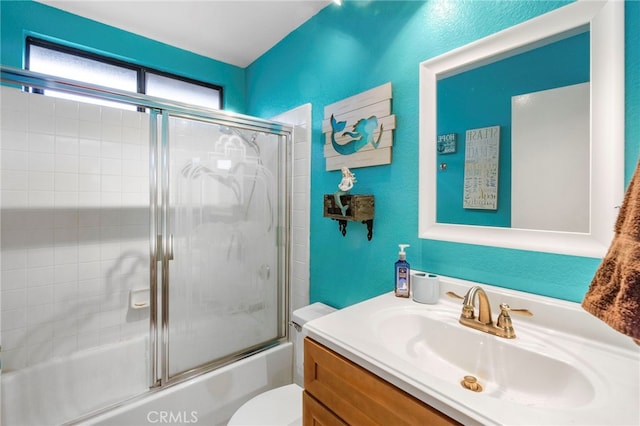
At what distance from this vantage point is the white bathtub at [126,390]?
1379mm

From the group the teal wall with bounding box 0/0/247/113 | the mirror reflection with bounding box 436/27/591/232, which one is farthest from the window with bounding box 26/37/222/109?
the mirror reflection with bounding box 436/27/591/232

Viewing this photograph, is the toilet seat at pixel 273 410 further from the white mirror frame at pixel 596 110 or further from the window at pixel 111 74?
the window at pixel 111 74

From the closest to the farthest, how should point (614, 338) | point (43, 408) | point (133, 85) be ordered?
point (614, 338)
point (43, 408)
point (133, 85)

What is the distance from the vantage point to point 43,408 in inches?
58.9

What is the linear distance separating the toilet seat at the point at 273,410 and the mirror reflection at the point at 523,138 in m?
1.06

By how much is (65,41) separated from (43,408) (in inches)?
83.7

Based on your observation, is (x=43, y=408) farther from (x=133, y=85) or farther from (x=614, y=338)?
(x=614, y=338)

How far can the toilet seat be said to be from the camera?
1.18 m

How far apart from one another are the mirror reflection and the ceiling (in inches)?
43.8

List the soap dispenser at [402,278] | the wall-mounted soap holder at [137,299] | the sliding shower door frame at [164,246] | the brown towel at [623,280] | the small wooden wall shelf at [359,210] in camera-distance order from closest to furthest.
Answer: the brown towel at [623,280] → the soap dispenser at [402,278] → the small wooden wall shelf at [359,210] → the sliding shower door frame at [164,246] → the wall-mounted soap holder at [137,299]

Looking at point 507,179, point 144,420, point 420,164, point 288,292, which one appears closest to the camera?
point 507,179

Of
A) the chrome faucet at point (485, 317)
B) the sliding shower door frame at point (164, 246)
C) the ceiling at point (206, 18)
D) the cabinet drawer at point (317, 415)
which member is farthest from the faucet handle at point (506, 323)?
the ceiling at point (206, 18)

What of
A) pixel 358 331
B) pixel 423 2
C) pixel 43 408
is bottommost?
pixel 43 408

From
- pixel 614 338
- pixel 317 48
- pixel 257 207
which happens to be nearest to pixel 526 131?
pixel 614 338
